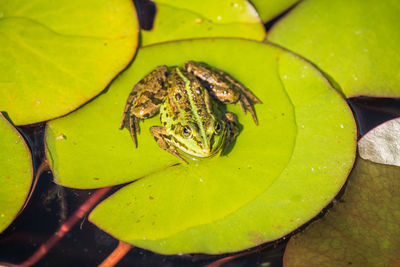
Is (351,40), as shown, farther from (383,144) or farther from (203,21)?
(203,21)

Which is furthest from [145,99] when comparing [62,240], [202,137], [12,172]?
[62,240]

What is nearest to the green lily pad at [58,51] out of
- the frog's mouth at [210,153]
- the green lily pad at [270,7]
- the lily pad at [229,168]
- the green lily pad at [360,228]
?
the lily pad at [229,168]

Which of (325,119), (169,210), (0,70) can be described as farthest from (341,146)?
(0,70)

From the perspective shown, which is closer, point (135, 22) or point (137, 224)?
point (137, 224)

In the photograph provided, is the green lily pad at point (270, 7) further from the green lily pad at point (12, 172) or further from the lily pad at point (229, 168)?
the green lily pad at point (12, 172)

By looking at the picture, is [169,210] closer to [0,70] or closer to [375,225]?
[375,225]
